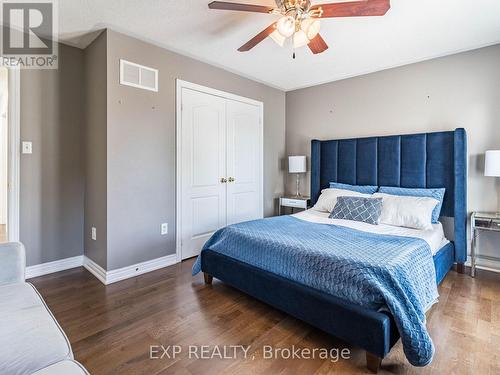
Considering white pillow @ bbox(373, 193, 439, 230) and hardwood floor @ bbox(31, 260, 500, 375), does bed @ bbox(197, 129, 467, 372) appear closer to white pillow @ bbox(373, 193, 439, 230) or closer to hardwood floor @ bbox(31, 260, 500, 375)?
hardwood floor @ bbox(31, 260, 500, 375)

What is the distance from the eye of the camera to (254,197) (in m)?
4.28

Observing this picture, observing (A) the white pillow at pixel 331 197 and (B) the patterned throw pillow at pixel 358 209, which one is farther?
(A) the white pillow at pixel 331 197

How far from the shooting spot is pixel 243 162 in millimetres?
4070

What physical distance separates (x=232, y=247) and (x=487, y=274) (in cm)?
279

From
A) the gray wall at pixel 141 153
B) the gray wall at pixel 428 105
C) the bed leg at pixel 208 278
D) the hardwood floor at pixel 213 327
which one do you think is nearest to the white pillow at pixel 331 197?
the gray wall at pixel 428 105

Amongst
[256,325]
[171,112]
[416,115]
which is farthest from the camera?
[416,115]

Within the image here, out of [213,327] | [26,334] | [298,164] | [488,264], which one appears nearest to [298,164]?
[298,164]

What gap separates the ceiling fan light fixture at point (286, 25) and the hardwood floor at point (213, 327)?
7.21 ft

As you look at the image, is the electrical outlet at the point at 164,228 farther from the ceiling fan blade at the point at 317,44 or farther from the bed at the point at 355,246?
the ceiling fan blade at the point at 317,44

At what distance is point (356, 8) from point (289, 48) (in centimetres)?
132

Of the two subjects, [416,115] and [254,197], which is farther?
[254,197]

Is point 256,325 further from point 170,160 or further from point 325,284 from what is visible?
point 170,160

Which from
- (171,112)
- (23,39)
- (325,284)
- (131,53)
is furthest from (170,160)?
(325,284)

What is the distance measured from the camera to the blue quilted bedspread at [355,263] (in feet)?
4.92
